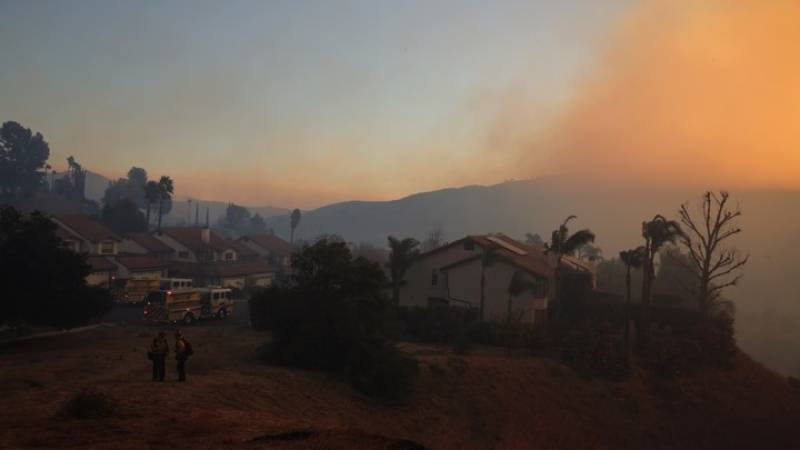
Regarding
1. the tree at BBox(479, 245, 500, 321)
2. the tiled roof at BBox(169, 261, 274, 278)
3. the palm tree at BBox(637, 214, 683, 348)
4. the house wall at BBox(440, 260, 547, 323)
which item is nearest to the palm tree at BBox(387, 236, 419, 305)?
the house wall at BBox(440, 260, 547, 323)

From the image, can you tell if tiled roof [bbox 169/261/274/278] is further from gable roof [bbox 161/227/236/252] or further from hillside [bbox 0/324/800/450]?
hillside [bbox 0/324/800/450]

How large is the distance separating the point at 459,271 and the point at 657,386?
57.8 feet

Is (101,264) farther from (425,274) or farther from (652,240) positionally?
(652,240)

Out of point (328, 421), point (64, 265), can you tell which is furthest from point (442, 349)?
point (64, 265)

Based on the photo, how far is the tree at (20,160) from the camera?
129500 mm

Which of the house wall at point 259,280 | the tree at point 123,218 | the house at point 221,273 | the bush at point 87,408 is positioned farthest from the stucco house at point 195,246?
the bush at point 87,408

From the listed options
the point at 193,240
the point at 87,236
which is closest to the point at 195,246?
the point at 193,240

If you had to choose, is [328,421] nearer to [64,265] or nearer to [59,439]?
[59,439]

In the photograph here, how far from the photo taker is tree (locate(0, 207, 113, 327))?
31.0 meters

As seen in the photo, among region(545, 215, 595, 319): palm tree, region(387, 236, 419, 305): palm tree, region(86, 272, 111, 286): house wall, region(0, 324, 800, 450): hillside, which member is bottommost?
region(0, 324, 800, 450): hillside

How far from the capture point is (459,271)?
49.3m

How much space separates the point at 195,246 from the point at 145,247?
9.50m

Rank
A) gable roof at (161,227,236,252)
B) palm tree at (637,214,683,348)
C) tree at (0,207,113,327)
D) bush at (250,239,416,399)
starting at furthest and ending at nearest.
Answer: gable roof at (161,227,236,252), palm tree at (637,214,683,348), tree at (0,207,113,327), bush at (250,239,416,399)

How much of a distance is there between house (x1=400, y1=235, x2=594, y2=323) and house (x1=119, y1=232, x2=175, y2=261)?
38.9 metres
